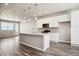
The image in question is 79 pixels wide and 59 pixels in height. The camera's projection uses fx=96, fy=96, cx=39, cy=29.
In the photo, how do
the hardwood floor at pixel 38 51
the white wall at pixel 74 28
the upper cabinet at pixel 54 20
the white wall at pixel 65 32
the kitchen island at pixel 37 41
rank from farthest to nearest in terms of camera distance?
the white wall at pixel 65 32 < the upper cabinet at pixel 54 20 < the white wall at pixel 74 28 < the kitchen island at pixel 37 41 < the hardwood floor at pixel 38 51

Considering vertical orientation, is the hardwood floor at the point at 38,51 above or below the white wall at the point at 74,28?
below

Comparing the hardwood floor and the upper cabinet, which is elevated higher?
the upper cabinet

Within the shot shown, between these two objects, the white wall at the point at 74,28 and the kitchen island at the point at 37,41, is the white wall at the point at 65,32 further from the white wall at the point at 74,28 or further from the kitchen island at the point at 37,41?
the kitchen island at the point at 37,41

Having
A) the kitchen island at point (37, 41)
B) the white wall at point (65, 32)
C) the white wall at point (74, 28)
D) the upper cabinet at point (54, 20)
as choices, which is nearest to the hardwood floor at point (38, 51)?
the kitchen island at point (37, 41)

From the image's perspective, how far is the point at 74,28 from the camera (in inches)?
244

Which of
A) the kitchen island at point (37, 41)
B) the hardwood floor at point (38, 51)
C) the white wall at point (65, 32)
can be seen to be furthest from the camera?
the white wall at point (65, 32)

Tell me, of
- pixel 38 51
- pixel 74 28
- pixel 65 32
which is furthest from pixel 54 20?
pixel 38 51

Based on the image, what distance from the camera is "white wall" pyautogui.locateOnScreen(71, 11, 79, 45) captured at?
5.95 m

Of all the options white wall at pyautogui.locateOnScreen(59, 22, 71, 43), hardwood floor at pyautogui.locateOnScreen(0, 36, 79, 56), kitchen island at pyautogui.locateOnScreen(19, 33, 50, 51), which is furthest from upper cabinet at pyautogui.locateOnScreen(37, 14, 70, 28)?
hardwood floor at pyautogui.locateOnScreen(0, 36, 79, 56)

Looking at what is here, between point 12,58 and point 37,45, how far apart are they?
1884 millimetres

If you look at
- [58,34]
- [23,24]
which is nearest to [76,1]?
[23,24]

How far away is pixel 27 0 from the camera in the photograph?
378cm

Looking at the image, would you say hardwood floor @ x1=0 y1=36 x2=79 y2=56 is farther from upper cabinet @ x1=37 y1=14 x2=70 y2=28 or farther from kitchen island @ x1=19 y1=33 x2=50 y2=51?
upper cabinet @ x1=37 y1=14 x2=70 y2=28

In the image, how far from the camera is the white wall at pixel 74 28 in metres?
5.95
